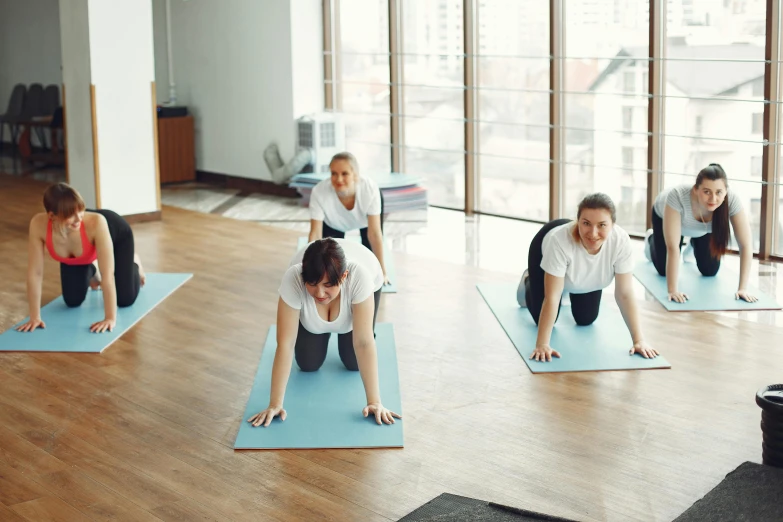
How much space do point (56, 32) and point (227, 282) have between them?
20.3 feet

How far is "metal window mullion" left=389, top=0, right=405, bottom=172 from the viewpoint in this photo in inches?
300

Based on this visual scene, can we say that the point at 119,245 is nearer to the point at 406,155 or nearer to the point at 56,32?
the point at 406,155

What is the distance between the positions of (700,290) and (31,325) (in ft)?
11.1

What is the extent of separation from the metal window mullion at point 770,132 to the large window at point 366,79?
317 cm

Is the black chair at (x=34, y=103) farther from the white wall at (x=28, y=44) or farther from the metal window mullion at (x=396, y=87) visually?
the metal window mullion at (x=396, y=87)

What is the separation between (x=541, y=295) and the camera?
4398 millimetres

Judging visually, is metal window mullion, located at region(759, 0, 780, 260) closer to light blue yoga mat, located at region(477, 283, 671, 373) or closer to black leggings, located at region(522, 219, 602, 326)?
light blue yoga mat, located at region(477, 283, 671, 373)

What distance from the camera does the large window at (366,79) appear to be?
25.9 feet

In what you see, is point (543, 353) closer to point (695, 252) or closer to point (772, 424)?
point (772, 424)

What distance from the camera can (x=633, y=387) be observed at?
3.78 metres

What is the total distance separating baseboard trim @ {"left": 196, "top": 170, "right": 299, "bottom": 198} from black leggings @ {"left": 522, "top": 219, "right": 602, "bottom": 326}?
157 inches

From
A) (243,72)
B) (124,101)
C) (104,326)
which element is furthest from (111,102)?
(104,326)

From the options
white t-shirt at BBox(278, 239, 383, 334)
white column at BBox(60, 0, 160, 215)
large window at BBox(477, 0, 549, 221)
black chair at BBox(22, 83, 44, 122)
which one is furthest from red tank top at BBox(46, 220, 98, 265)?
black chair at BBox(22, 83, 44, 122)

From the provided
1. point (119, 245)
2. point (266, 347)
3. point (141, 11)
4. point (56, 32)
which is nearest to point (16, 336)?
point (119, 245)
